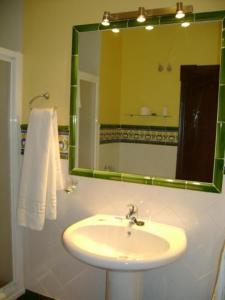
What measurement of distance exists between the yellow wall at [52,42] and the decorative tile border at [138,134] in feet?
1.02

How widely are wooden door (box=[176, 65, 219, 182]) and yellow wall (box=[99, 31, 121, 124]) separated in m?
0.40

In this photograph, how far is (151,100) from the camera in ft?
5.56

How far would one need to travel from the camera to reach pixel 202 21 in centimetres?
155

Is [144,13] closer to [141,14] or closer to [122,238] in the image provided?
[141,14]

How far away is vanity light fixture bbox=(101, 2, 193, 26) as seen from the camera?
154cm

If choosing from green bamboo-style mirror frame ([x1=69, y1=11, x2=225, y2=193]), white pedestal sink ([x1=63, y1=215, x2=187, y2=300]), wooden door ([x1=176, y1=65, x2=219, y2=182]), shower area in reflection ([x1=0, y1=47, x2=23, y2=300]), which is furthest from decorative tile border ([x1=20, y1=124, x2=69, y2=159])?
wooden door ([x1=176, y1=65, x2=219, y2=182])

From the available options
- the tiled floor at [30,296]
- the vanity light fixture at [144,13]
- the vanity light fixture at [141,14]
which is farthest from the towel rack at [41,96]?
the tiled floor at [30,296]

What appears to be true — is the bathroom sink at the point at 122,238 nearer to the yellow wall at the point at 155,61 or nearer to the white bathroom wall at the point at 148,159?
the white bathroom wall at the point at 148,159

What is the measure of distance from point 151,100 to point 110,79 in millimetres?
303

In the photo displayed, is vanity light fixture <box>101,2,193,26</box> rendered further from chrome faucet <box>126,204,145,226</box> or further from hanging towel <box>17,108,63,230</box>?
chrome faucet <box>126,204,145,226</box>

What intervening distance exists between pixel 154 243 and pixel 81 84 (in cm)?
107

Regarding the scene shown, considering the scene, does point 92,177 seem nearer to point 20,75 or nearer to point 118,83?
point 118,83

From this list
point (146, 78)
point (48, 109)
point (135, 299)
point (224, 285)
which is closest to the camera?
point (224, 285)

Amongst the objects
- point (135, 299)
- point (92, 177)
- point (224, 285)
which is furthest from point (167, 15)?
point (135, 299)
